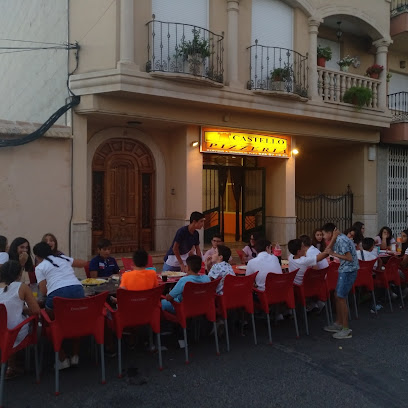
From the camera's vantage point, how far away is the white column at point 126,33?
9.00 meters

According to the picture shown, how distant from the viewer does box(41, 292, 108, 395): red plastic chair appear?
14.8 ft

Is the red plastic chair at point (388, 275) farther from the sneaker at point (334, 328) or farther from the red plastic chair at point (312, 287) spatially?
the sneaker at point (334, 328)

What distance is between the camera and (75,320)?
4625 millimetres

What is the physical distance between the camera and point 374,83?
12.9 m

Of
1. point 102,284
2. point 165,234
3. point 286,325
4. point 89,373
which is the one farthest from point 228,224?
point 89,373

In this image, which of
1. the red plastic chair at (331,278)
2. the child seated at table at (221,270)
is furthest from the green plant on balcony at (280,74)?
the child seated at table at (221,270)

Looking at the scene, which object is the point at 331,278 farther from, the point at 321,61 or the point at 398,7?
the point at 398,7

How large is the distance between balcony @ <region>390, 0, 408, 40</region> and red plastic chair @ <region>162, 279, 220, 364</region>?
38.5ft

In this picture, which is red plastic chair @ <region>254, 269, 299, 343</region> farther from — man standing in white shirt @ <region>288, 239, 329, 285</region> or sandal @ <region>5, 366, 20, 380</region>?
sandal @ <region>5, 366, 20, 380</region>

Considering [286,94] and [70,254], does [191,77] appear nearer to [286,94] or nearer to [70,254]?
[286,94]

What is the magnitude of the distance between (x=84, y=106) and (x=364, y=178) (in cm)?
884

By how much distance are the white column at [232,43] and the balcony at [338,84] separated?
2.69 meters

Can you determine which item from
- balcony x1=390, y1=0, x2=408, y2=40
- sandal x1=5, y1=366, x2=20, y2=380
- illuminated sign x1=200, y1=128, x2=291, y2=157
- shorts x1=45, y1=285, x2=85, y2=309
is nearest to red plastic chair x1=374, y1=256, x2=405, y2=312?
illuminated sign x1=200, y1=128, x2=291, y2=157

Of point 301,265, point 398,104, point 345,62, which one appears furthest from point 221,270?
point 398,104
